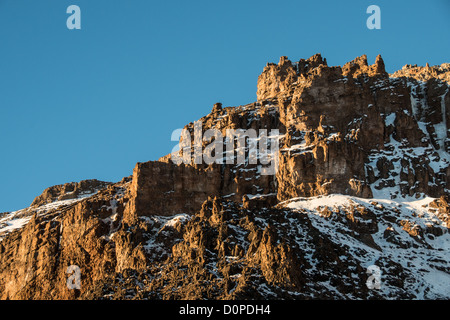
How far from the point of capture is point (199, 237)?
186125mm

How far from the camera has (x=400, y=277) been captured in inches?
7151
